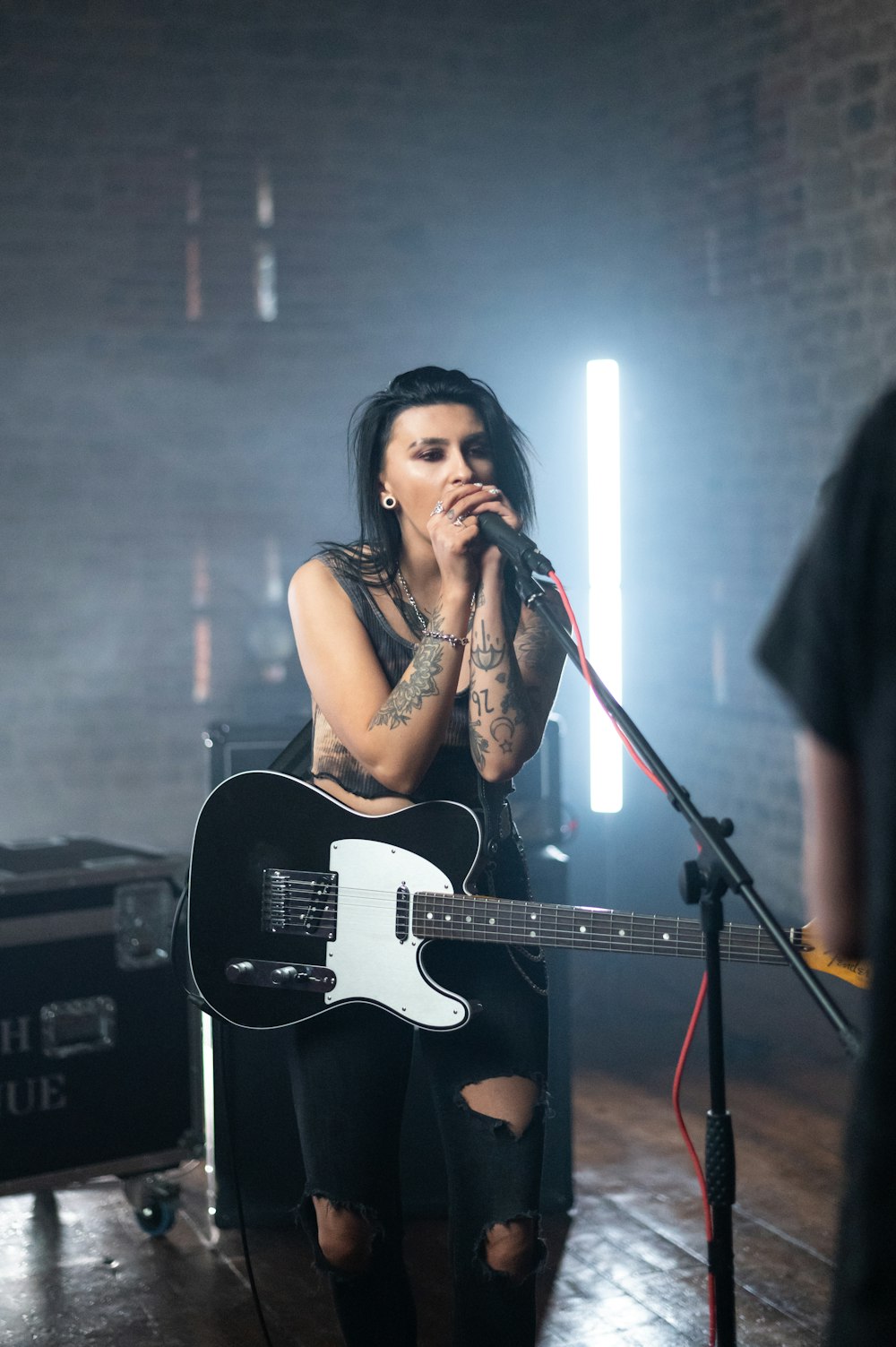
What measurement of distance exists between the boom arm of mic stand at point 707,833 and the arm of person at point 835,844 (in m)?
0.29

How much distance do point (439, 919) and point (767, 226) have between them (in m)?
4.09

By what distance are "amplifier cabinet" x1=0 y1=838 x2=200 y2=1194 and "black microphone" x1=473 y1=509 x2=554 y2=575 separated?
1.61 metres

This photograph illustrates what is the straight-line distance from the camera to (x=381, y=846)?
6.02ft

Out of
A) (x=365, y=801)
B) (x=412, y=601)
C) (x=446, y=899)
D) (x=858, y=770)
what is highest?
(x=412, y=601)

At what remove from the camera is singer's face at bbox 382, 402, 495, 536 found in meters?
1.92

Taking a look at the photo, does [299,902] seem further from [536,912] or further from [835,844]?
[835,844]

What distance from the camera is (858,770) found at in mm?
835

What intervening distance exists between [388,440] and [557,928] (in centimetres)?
73

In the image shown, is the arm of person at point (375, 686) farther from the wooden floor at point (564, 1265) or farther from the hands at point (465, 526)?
the wooden floor at point (564, 1265)

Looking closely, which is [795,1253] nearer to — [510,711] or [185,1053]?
[185,1053]

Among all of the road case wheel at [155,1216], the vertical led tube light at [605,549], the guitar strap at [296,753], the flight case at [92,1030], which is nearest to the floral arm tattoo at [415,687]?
the guitar strap at [296,753]

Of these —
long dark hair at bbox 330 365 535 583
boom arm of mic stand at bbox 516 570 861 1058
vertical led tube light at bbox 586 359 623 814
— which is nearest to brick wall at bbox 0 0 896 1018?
vertical led tube light at bbox 586 359 623 814

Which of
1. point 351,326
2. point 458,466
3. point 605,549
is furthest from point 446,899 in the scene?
point 351,326

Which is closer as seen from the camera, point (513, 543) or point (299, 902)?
point (513, 543)
